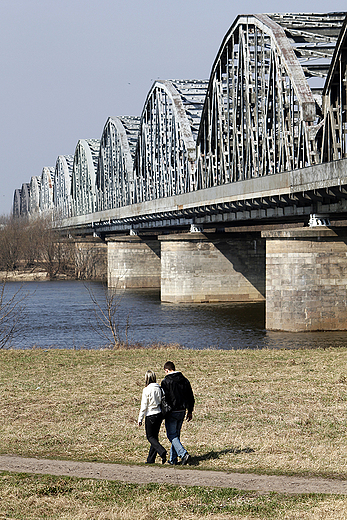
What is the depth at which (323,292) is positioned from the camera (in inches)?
1513

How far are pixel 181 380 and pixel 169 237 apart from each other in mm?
52449

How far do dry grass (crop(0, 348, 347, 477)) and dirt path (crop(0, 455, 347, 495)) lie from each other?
62cm

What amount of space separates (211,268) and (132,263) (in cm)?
2528

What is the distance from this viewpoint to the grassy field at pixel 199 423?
997cm

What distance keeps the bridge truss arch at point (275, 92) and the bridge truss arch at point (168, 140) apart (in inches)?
300

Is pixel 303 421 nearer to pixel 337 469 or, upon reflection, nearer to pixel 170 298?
pixel 337 469

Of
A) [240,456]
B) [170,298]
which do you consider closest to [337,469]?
[240,456]

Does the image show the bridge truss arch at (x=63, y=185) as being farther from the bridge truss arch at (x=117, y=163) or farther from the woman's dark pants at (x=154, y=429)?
the woman's dark pants at (x=154, y=429)

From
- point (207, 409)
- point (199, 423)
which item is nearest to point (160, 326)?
point (207, 409)

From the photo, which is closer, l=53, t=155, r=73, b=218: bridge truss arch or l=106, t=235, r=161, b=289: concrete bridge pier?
l=106, t=235, r=161, b=289: concrete bridge pier

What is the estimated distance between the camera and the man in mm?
11562

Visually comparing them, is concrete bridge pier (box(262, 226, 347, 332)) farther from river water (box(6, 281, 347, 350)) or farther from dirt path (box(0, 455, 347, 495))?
dirt path (box(0, 455, 347, 495))

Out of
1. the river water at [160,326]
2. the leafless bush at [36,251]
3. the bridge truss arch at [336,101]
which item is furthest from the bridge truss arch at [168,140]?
the bridge truss arch at [336,101]

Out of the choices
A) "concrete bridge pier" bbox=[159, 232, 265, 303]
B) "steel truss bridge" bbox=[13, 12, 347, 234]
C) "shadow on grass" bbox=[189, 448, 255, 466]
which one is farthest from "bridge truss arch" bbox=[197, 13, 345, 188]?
"shadow on grass" bbox=[189, 448, 255, 466]
